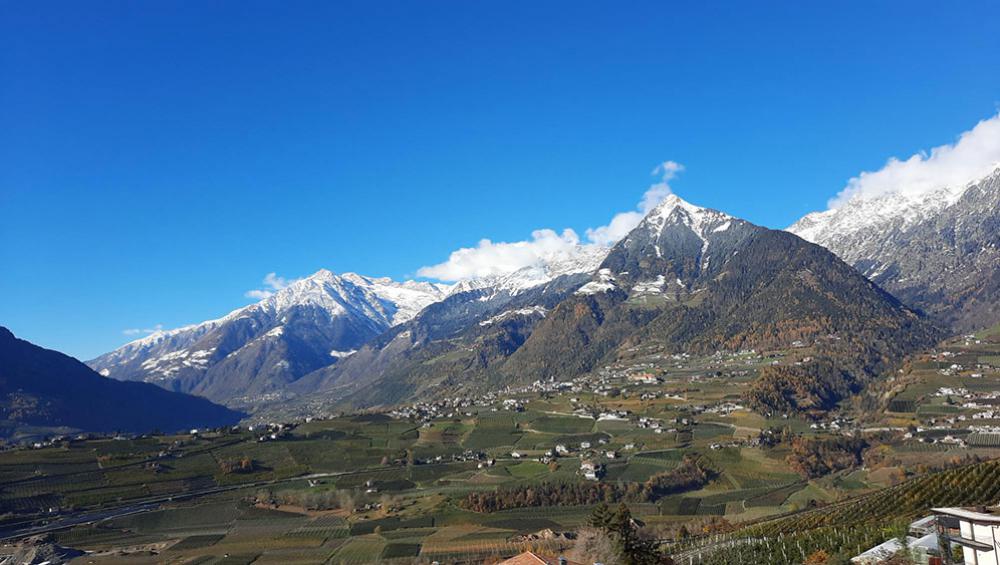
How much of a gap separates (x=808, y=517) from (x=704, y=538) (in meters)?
12.9

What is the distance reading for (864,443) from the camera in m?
133

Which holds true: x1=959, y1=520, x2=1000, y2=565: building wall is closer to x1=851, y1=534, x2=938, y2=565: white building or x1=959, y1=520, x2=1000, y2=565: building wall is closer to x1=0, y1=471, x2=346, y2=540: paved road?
x1=851, y1=534, x2=938, y2=565: white building

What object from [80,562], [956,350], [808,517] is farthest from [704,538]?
[956,350]

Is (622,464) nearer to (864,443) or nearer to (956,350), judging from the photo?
(864,443)

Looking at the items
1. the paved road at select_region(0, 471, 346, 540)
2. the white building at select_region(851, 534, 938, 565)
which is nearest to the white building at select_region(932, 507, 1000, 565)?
the white building at select_region(851, 534, 938, 565)

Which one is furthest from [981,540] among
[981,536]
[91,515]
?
[91,515]

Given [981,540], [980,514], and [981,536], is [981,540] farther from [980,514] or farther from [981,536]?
[980,514]

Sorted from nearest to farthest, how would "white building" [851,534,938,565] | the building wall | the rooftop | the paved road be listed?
1. the building wall
2. the rooftop
3. "white building" [851,534,938,565]
4. the paved road

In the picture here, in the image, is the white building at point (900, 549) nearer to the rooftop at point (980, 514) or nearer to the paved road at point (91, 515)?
the rooftop at point (980, 514)

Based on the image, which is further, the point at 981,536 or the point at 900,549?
the point at 900,549

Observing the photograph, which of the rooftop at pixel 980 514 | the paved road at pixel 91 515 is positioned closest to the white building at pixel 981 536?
the rooftop at pixel 980 514

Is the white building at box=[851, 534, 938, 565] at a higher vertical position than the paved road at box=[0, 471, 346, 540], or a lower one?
higher

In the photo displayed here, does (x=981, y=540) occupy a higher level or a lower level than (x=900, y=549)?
higher

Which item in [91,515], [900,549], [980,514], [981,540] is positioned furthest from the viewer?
[91,515]
